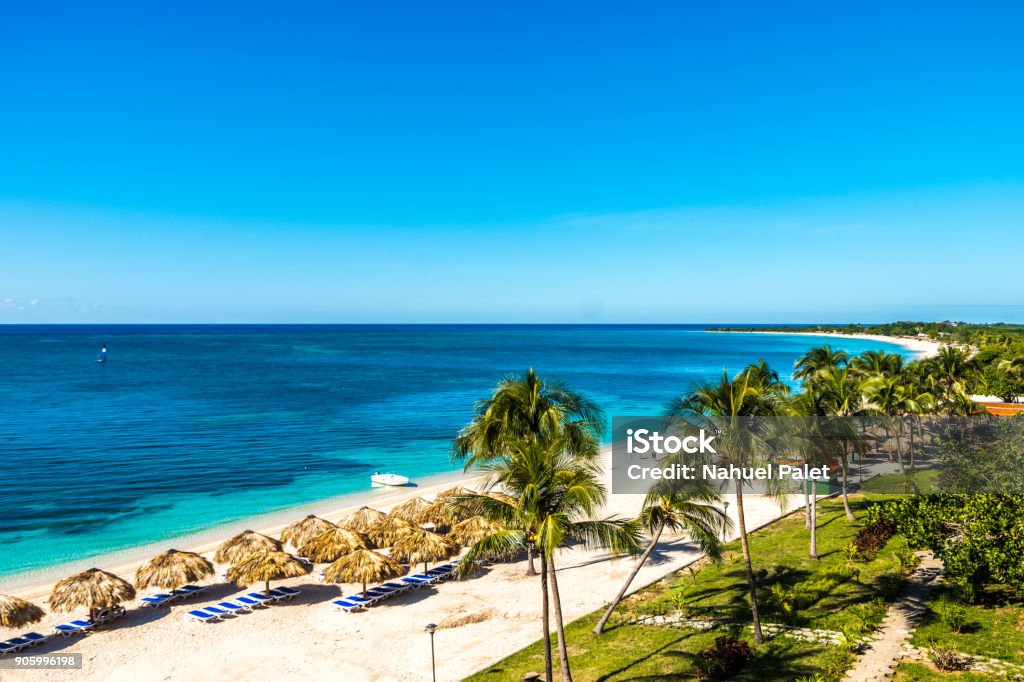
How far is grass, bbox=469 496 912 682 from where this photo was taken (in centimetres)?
1494

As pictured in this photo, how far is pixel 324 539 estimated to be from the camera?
24375mm

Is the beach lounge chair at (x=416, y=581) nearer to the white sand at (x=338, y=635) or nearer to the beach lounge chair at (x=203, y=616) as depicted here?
the white sand at (x=338, y=635)

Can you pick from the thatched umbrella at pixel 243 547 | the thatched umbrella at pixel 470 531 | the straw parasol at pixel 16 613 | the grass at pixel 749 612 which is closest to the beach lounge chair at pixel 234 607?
the thatched umbrella at pixel 243 547

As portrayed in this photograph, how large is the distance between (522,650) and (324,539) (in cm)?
1061

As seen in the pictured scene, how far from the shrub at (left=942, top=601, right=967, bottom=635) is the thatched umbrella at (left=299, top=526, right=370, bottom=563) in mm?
18795

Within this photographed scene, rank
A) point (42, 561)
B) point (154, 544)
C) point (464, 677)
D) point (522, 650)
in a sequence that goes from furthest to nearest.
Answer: point (154, 544), point (42, 561), point (522, 650), point (464, 677)

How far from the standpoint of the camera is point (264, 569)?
21578 millimetres

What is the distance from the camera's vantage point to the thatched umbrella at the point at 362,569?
21156 millimetres

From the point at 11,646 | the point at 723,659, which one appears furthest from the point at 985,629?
the point at 11,646

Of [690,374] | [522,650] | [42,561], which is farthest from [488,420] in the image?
[690,374]

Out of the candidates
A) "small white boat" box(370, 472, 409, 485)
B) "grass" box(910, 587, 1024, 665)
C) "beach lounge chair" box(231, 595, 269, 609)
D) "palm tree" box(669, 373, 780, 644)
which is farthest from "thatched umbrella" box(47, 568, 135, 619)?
"grass" box(910, 587, 1024, 665)

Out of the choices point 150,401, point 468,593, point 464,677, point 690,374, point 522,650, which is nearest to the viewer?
point 464,677

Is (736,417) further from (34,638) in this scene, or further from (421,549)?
(34,638)

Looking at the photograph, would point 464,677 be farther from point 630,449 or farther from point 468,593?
point 630,449
